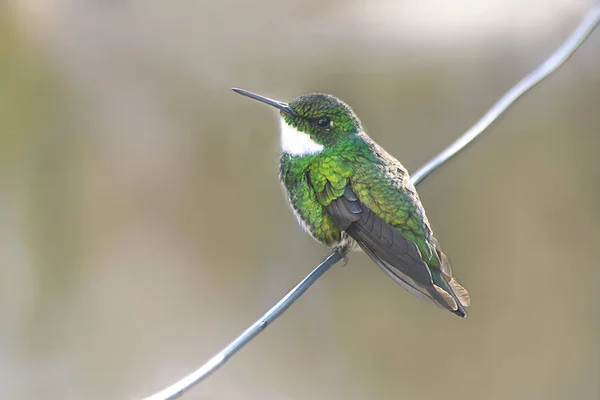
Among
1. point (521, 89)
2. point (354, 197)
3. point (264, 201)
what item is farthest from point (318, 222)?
point (264, 201)

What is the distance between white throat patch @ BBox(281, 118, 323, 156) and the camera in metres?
2.90

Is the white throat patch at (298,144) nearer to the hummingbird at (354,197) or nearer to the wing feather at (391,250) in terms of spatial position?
the hummingbird at (354,197)

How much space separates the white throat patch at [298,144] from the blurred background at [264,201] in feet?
7.84

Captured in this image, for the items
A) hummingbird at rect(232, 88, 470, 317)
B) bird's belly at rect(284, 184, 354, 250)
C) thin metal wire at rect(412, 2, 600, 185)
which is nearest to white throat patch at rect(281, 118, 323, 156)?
hummingbird at rect(232, 88, 470, 317)

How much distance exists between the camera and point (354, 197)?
2684mm

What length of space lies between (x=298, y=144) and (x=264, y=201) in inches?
102

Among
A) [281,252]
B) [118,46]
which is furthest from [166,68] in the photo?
[281,252]

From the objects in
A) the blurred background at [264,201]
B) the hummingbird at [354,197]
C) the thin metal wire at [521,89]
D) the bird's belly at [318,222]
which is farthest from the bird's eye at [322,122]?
the blurred background at [264,201]

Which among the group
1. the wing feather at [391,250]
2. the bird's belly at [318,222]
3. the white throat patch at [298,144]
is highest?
the white throat patch at [298,144]

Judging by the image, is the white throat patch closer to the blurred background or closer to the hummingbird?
the hummingbird

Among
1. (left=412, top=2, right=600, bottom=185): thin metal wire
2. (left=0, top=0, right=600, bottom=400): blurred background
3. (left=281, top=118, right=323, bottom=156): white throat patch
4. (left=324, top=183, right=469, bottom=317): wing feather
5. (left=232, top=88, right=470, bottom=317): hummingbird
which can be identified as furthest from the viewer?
(left=0, top=0, right=600, bottom=400): blurred background

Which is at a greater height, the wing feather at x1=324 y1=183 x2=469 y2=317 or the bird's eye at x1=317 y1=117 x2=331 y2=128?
the bird's eye at x1=317 y1=117 x2=331 y2=128

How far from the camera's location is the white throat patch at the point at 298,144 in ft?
9.52

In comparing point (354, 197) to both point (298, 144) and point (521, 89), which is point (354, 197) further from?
point (521, 89)
